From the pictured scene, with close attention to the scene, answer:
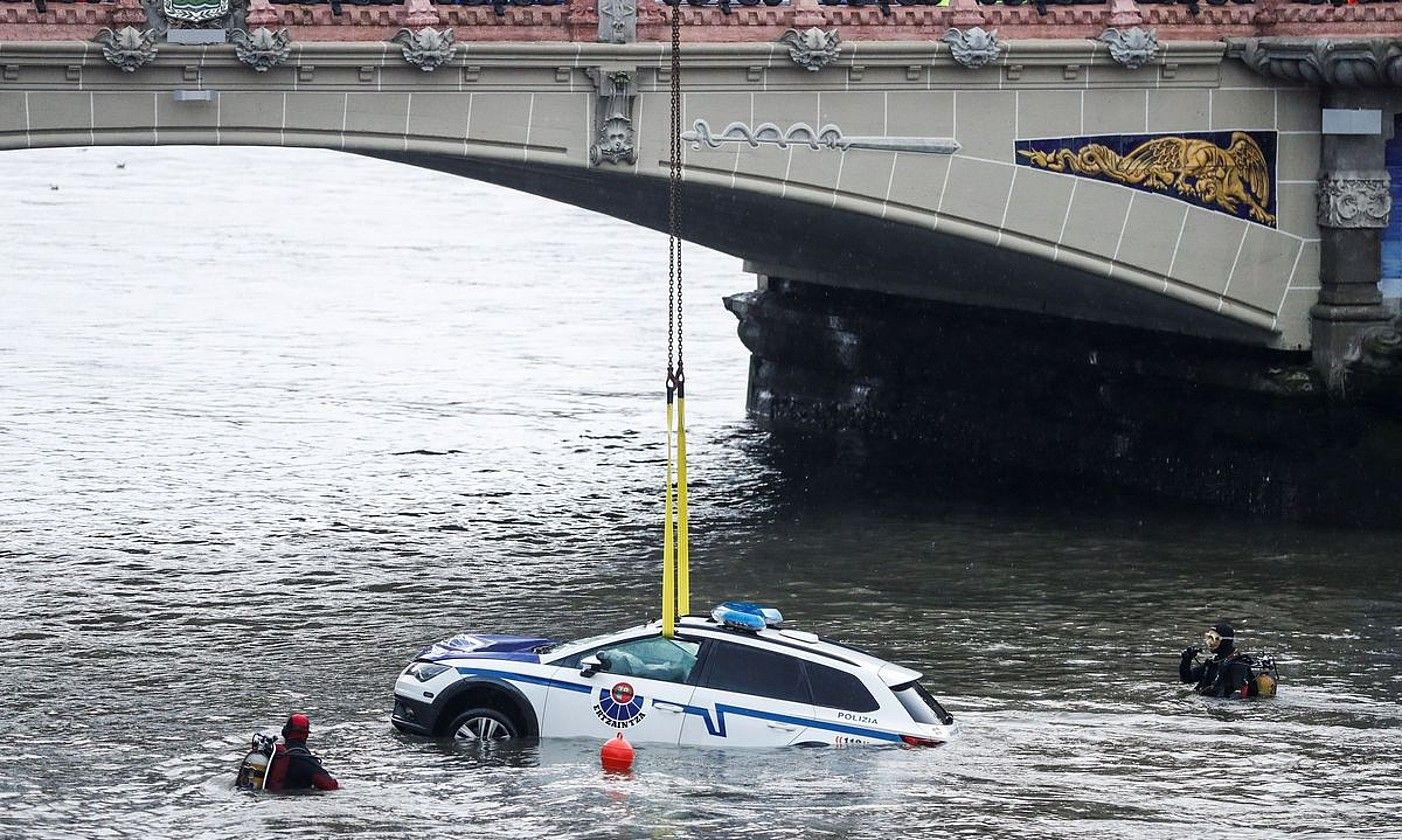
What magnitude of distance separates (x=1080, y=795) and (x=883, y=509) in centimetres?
1634

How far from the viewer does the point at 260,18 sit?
93.0ft

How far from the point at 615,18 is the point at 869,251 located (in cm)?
890

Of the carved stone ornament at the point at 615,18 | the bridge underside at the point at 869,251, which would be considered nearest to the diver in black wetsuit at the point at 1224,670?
the bridge underside at the point at 869,251

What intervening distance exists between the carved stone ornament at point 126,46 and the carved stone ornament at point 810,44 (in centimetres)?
785

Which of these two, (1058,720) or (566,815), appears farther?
(1058,720)

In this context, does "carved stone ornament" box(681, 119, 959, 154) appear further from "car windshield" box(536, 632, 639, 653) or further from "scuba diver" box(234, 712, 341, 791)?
"scuba diver" box(234, 712, 341, 791)

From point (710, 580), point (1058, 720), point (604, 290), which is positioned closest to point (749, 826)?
point (1058, 720)

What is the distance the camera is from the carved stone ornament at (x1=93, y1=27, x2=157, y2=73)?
1085 inches

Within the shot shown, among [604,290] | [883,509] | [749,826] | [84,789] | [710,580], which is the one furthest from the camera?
[604,290]

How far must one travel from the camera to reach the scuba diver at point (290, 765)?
19172mm

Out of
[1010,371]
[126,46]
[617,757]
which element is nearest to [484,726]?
[617,757]

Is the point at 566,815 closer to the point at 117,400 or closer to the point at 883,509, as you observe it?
the point at 883,509

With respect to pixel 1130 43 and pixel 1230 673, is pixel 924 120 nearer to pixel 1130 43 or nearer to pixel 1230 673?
pixel 1130 43

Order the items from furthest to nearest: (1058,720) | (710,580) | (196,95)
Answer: (710,580) < (196,95) < (1058,720)
